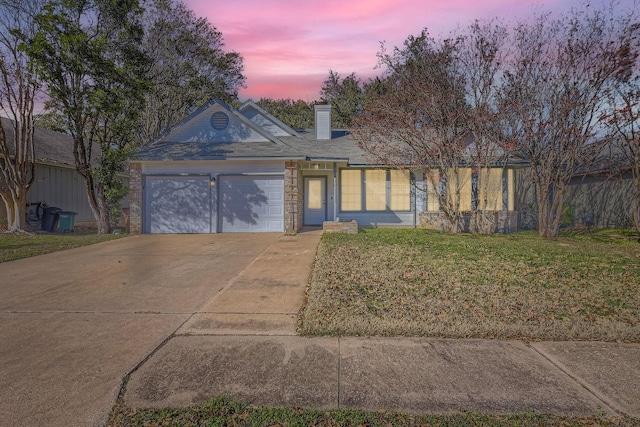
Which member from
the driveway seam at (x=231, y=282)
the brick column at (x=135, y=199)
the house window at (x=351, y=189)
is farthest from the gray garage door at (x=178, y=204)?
the house window at (x=351, y=189)

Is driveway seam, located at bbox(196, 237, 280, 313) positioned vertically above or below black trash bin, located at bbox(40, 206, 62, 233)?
below

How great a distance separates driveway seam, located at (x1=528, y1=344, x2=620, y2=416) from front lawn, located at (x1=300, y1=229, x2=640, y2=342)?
438 mm

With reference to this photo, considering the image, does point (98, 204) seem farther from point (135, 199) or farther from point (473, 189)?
point (473, 189)

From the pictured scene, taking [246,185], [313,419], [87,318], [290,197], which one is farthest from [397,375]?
[246,185]

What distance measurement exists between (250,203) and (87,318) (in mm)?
9020

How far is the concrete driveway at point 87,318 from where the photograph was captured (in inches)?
110

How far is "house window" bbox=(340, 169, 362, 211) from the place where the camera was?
1558cm

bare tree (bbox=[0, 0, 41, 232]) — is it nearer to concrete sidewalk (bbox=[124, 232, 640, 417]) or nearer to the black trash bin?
the black trash bin

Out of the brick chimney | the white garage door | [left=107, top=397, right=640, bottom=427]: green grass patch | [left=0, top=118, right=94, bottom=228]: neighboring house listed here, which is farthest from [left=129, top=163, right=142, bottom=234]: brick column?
[left=107, top=397, right=640, bottom=427]: green grass patch

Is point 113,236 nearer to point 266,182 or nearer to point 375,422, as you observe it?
point 266,182

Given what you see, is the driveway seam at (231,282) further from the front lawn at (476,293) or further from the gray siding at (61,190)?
the gray siding at (61,190)

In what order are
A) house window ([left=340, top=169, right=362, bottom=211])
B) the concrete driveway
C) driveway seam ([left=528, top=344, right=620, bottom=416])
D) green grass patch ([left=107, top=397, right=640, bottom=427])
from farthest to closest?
house window ([left=340, top=169, right=362, bottom=211])
the concrete driveway
driveway seam ([left=528, top=344, right=620, bottom=416])
green grass patch ([left=107, top=397, right=640, bottom=427])

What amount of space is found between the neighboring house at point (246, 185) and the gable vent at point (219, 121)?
0.12 ft

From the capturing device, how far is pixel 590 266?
7309 mm
